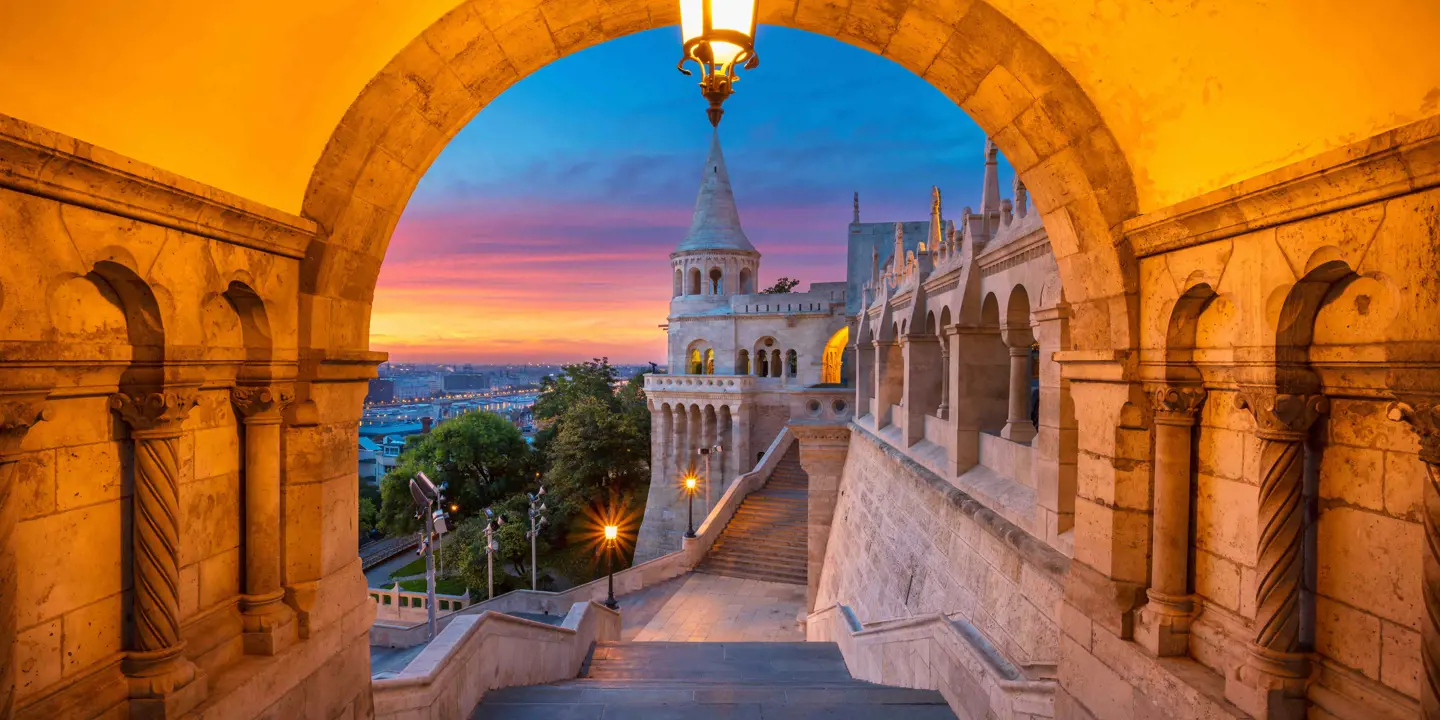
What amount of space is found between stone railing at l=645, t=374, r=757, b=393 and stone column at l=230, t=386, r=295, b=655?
98.0ft

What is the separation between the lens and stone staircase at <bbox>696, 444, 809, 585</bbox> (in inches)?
803

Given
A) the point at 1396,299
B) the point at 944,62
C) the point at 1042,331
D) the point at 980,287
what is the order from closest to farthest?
the point at 1396,299 < the point at 944,62 < the point at 1042,331 < the point at 980,287

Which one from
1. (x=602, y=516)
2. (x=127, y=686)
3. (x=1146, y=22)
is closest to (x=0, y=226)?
(x=127, y=686)

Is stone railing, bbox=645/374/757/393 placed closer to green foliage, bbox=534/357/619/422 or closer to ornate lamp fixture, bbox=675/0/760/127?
green foliage, bbox=534/357/619/422

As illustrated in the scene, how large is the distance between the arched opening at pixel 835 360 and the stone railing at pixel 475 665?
2864 cm

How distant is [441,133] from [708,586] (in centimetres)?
1752

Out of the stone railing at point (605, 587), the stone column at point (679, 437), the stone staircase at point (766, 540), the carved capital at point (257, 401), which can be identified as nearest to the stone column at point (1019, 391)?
the carved capital at point (257, 401)

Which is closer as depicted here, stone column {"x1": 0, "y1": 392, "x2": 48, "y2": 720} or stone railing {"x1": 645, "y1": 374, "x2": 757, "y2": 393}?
stone column {"x1": 0, "y1": 392, "x2": 48, "y2": 720}

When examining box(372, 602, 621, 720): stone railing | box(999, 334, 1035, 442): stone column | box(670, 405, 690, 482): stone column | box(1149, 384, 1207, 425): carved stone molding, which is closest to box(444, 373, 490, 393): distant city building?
box(670, 405, 690, 482): stone column

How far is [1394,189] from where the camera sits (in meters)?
2.42

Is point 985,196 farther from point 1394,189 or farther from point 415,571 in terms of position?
point 415,571

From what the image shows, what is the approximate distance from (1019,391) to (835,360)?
2946 centimetres

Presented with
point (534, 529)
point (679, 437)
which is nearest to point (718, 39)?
point (534, 529)

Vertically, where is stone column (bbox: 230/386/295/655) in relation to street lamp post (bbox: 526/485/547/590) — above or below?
above
